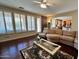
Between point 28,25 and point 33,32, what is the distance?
946 mm

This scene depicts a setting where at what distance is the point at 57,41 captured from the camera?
4.52 m

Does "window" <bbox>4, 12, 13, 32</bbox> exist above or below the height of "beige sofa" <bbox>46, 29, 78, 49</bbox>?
above

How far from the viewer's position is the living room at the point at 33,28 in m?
3.23

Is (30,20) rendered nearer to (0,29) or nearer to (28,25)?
(28,25)

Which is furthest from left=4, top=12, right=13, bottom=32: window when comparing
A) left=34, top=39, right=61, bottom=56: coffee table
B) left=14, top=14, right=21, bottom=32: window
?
left=34, top=39, right=61, bottom=56: coffee table

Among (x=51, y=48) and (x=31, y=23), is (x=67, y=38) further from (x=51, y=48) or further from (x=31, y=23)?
(x=31, y=23)

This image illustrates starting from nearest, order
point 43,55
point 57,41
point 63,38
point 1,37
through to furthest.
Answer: point 43,55 < point 63,38 < point 57,41 < point 1,37

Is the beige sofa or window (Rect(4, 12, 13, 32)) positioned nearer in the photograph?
the beige sofa

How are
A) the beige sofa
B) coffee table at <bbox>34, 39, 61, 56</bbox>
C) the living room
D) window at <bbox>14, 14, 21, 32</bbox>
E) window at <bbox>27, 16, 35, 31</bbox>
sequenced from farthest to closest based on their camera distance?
window at <bbox>27, 16, 35, 31</bbox> → window at <bbox>14, 14, 21, 32</bbox> → the beige sofa → the living room → coffee table at <bbox>34, 39, 61, 56</bbox>

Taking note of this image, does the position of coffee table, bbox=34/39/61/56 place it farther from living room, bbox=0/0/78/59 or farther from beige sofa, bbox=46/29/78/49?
beige sofa, bbox=46/29/78/49

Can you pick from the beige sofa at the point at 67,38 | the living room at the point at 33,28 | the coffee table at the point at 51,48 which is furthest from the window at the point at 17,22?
the coffee table at the point at 51,48

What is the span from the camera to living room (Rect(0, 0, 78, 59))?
3.23 meters

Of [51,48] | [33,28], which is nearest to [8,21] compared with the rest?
[33,28]

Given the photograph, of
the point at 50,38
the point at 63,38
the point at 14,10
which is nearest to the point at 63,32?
the point at 63,38
